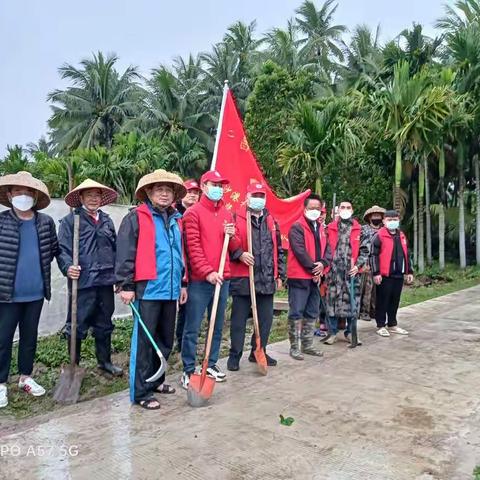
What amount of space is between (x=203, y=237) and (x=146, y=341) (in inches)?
37.6

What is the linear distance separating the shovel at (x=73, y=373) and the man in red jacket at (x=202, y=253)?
0.85m

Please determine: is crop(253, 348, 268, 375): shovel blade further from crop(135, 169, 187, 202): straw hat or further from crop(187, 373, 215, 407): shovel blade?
crop(135, 169, 187, 202): straw hat

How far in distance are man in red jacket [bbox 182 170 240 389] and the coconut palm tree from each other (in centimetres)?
2709

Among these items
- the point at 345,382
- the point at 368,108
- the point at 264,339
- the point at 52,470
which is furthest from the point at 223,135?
Result: the point at 368,108

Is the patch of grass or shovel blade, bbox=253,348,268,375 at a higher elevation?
shovel blade, bbox=253,348,268,375

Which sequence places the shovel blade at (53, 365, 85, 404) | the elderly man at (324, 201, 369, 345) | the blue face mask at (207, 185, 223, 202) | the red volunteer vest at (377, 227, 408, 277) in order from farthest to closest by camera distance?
the red volunteer vest at (377, 227, 408, 277)
the elderly man at (324, 201, 369, 345)
the blue face mask at (207, 185, 223, 202)
the shovel blade at (53, 365, 85, 404)

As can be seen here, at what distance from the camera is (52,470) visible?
9.12ft

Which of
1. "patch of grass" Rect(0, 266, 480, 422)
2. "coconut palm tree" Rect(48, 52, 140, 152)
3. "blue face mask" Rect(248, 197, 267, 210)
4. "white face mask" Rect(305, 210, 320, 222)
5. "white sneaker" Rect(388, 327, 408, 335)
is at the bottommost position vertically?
"patch of grass" Rect(0, 266, 480, 422)

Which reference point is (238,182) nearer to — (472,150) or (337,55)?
(472,150)

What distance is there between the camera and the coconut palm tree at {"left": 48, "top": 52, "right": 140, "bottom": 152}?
30000mm

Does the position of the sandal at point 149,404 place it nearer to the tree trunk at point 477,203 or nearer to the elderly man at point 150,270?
the elderly man at point 150,270

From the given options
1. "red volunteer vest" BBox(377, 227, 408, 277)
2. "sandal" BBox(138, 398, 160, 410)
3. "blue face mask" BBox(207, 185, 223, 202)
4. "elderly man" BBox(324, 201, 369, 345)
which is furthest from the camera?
"red volunteer vest" BBox(377, 227, 408, 277)

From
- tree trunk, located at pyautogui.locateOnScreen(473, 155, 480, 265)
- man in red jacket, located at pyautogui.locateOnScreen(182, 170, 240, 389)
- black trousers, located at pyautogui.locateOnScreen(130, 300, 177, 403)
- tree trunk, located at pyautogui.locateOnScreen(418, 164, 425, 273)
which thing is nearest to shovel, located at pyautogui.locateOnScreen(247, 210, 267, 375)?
man in red jacket, located at pyautogui.locateOnScreen(182, 170, 240, 389)

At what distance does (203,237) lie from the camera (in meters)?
4.20
